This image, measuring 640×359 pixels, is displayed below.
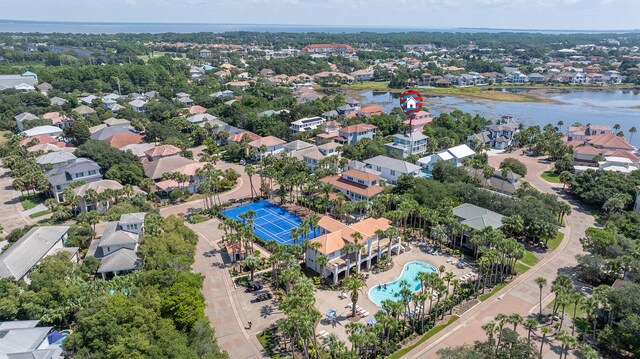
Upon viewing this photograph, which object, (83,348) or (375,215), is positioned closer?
(83,348)

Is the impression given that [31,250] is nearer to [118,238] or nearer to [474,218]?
[118,238]

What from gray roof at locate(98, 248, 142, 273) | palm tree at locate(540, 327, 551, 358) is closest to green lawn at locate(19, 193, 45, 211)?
gray roof at locate(98, 248, 142, 273)

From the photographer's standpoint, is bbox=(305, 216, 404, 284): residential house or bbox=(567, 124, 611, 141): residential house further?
bbox=(567, 124, 611, 141): residential house

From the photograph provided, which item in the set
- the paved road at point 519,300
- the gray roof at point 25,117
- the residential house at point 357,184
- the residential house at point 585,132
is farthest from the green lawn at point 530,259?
the gray roof at point 25,117

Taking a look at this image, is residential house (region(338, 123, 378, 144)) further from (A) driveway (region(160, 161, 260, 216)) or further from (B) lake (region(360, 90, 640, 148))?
(B) lake (region(360, 90, 640, 148))

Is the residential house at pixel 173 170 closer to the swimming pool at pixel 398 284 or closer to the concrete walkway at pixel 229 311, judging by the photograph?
the concrete walkway at pixel 229 311

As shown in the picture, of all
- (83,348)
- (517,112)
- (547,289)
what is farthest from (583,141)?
(83,348)

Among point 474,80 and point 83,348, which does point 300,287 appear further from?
point 474,80
